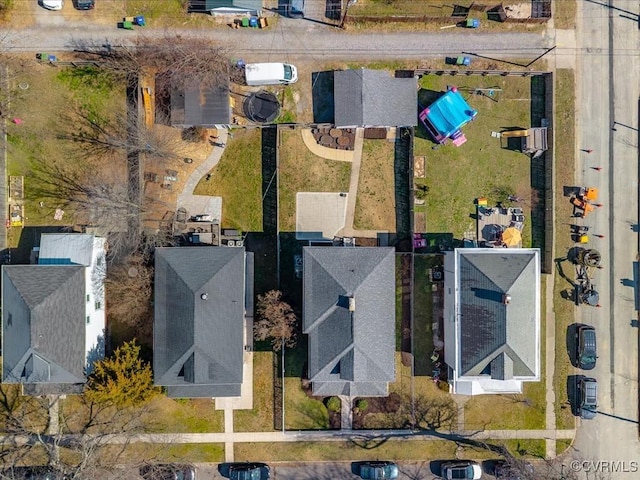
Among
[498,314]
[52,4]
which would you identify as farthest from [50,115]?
[498,314]

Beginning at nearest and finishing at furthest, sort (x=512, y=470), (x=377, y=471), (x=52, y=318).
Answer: (x=52, y=318)
(x=512, y=470)
(x=377, y=471)

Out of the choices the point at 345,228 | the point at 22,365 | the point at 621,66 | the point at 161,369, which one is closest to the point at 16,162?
the point at 22,365

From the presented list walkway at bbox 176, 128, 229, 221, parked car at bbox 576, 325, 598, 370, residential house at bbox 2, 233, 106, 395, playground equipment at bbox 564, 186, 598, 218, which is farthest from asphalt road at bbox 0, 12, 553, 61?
parked car at bbox 576, 325, 598, 370

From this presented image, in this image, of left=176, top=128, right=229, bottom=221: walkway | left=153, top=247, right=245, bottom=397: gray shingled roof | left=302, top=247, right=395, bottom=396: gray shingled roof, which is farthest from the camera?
left=176, top=128, right=229, bottom=221: walkway

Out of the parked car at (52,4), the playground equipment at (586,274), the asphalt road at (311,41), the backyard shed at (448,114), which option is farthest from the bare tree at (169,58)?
the playground equipment at (586,274)

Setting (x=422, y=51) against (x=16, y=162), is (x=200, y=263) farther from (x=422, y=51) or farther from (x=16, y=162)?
(x=422, y=51)

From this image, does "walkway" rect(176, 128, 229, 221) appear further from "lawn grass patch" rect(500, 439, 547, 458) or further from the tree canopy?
"lawn grass patch" rect(500, 439, 547, 458)

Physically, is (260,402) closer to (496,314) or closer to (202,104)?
(496,314)
